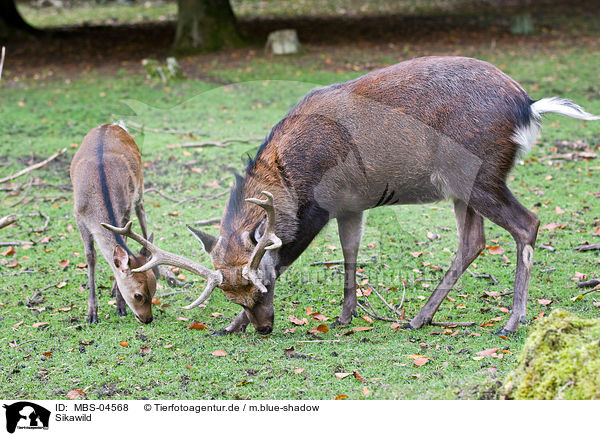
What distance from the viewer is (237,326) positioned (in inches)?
209

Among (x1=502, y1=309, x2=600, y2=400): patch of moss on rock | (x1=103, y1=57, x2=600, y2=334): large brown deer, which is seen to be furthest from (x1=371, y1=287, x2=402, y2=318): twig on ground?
(x1=502, y1=309, x2=600, y2=400): patch of moss on rock

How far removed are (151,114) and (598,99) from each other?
24.6ft

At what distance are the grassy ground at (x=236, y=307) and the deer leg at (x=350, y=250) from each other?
23 centimetres

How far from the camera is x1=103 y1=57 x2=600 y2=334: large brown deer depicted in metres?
4.96

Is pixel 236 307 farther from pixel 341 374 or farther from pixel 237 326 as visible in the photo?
pixel 341 374

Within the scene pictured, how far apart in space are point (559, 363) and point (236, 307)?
3.18 meters

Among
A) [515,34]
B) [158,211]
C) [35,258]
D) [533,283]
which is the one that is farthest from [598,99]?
[35,258]

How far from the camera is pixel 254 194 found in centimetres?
510

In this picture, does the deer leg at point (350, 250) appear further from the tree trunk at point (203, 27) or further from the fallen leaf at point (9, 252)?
the tree trunk at point (203, 27)

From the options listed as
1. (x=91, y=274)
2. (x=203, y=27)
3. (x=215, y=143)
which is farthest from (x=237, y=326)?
(x=203, y=27)

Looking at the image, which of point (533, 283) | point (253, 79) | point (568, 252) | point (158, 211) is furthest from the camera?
point (253, 79)

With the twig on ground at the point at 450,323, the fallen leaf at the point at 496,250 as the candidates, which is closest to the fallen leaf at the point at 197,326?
the twig on ground at the point at 450,323

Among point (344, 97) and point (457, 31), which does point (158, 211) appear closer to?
point (344, 97)
